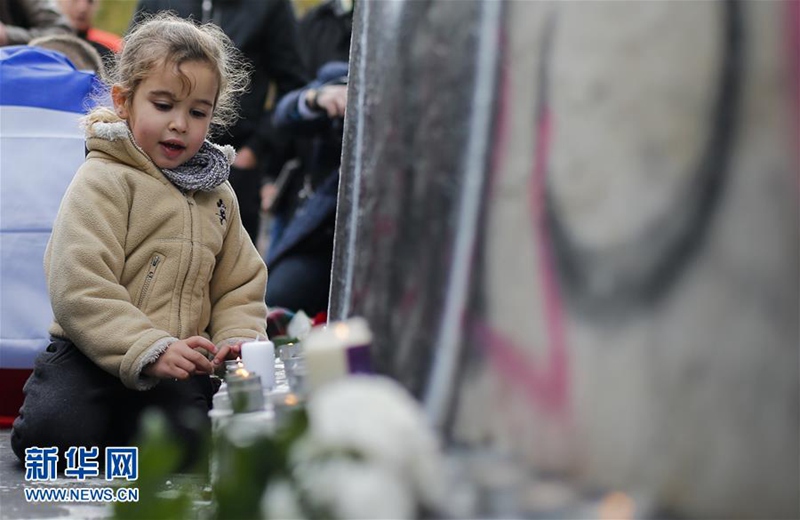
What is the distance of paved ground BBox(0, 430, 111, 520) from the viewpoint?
2.55m

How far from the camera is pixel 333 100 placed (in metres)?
4.65

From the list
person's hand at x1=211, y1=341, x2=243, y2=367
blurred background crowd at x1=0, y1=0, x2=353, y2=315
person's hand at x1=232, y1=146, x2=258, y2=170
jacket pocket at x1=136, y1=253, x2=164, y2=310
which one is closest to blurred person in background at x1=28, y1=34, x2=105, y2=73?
blurred background crowd at x1=0, y1=0, x2=353, y2=315

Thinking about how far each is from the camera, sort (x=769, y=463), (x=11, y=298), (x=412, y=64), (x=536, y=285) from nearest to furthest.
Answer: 1. (x=769, y=463)
2. (x=536, y=285)
3. (x=412, y=64)
4. (x=11, y=298)

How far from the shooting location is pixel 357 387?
6.22 feet

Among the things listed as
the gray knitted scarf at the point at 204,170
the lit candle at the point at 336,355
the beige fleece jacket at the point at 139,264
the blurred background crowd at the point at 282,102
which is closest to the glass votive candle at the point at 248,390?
the lit candle at the point at 336,355

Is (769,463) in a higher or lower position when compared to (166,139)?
lower

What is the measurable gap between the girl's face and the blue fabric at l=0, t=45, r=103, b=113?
0.62 meters

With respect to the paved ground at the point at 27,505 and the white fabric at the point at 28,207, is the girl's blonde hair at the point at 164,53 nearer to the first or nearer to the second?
the white fabric at the point at 28,207

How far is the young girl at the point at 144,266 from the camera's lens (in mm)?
3178

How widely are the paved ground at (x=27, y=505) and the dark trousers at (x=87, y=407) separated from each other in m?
0.12

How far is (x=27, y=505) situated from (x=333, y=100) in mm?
2306

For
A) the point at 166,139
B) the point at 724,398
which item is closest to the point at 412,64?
the point at 724,398

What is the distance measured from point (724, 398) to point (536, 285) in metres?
0.34

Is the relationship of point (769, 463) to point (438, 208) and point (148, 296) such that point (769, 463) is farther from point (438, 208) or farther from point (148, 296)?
point (148, 296)
